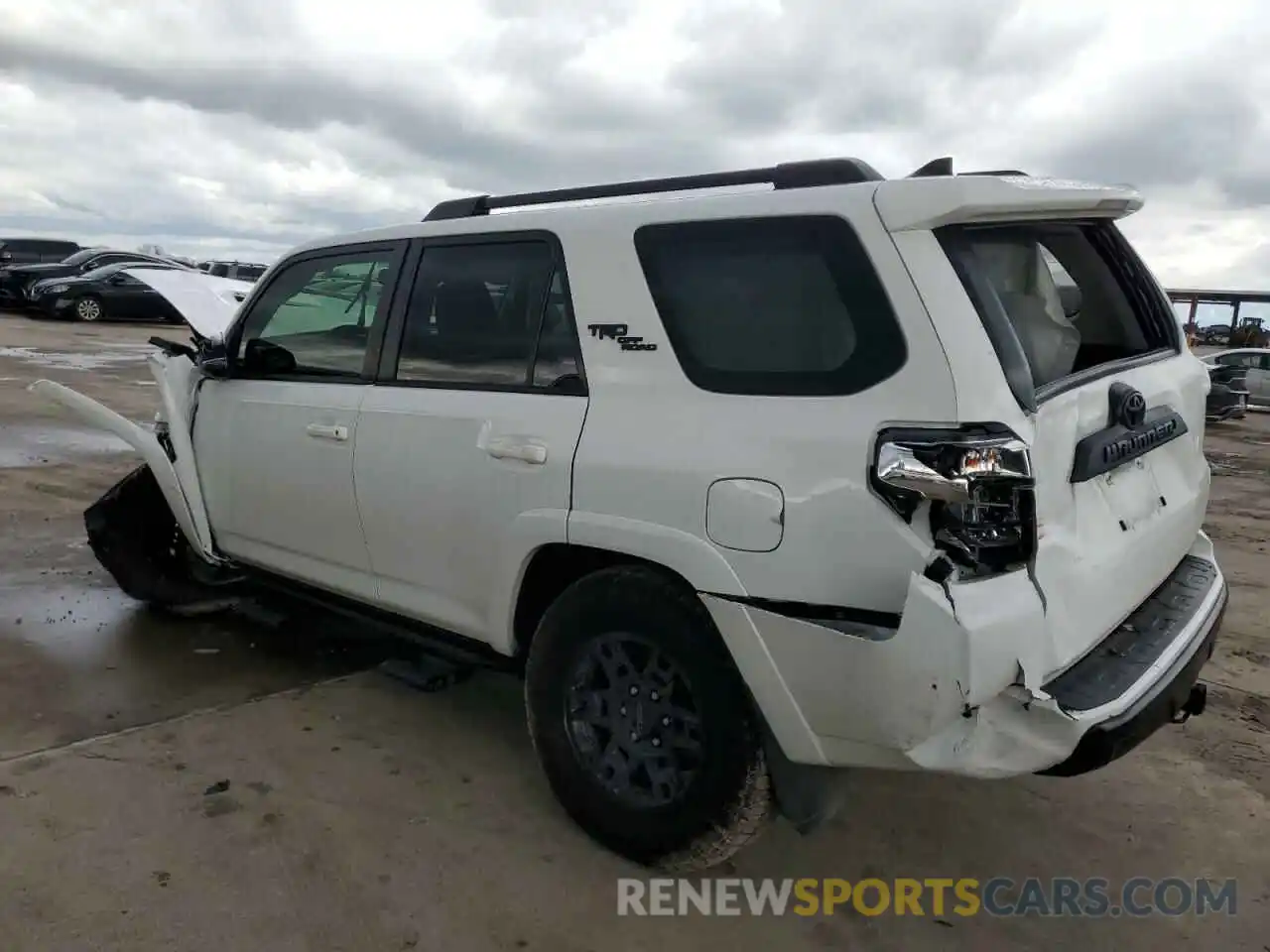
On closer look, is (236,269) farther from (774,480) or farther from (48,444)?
(774,480)

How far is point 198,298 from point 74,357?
12.6 metres

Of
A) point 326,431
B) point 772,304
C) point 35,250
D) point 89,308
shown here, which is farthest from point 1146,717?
point 35,250

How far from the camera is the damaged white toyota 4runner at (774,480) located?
2.20 metres

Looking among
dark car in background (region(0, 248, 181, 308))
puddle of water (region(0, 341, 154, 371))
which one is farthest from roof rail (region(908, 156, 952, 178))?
dark car in background (region(0, 248, 181, 308))

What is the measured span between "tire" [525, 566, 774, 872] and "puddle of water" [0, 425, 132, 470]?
6.03 meters

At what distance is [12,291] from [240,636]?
77.8ft

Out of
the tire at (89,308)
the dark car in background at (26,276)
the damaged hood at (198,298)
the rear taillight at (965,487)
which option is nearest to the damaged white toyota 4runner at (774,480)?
the rear taillight at (965,487)

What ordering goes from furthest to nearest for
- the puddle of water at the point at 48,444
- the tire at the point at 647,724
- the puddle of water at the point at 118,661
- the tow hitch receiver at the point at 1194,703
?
1. the puddle of water at the point at 48,444
2. the puddle of water at the point at 118,661
3. the tow hitch receiver at the point at 1194,703
4. the tire at the point at 647,724

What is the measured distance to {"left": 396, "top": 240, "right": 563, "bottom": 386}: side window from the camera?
119 inches

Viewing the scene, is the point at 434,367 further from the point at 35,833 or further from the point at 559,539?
the point at 35,833

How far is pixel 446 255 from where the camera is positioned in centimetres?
334

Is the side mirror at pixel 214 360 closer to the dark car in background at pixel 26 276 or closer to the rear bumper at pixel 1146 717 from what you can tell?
the rear bumper at pixel 1146 717

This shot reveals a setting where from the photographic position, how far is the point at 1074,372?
2.63 meters

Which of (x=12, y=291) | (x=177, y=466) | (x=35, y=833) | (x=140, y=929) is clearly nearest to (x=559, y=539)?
(x=140, y=929)
